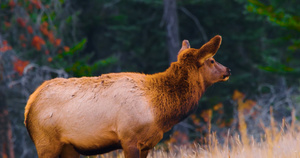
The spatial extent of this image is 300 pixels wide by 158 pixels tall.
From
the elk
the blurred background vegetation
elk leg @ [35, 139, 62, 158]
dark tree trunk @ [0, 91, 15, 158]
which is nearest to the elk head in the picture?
the elk

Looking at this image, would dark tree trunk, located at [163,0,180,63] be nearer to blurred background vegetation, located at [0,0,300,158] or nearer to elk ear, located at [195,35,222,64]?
blurred background vegetation, located at [0,0,300,158]

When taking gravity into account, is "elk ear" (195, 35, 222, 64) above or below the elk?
above

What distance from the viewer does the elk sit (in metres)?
4.25

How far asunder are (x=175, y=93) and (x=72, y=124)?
1.24m

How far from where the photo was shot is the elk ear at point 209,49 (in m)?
4.50

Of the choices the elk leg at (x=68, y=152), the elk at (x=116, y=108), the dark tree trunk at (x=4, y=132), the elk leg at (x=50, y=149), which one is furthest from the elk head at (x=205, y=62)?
the dark tree trunk at (x=4, y=132)

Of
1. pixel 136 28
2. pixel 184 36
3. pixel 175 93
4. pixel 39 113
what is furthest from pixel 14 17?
pixel 184 36

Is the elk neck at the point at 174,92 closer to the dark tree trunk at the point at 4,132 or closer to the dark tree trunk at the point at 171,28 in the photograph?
the dark tree trunk at the point at 4,132

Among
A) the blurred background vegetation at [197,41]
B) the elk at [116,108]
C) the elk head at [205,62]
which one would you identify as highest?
the elk head at [205,62]

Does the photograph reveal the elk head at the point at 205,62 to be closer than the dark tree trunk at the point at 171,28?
Yes

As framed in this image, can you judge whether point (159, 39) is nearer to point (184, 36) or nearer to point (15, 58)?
point (184, 36)

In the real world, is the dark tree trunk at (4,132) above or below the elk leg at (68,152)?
below

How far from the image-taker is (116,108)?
4.28m

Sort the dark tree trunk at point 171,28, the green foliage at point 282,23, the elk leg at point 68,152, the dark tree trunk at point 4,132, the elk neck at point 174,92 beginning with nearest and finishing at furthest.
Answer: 1. the elk neck at point 174,92
2. the elk leg at point 68,152
3. the dark tree trunk at point 4,132
4. the green foliage at point 282,23
5. the dark tree trunk at point 171,28
